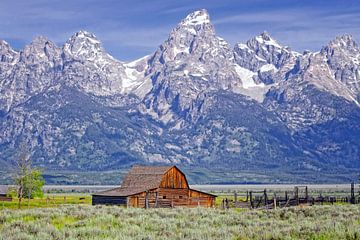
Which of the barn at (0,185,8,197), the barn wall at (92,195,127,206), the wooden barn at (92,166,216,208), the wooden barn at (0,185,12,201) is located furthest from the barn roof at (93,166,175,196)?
the barn at (0,185,8,197)

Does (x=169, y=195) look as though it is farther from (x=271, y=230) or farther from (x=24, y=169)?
(x=271, y=230)

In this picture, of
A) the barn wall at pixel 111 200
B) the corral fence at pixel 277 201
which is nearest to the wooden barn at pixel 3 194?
the barn wall at pixel 111 200

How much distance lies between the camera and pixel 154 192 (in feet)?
249

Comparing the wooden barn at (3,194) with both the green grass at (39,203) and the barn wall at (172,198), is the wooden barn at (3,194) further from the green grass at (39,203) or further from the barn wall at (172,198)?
the barn wall at (172,198)

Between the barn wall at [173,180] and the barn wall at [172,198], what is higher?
the barn wall at [173,180]

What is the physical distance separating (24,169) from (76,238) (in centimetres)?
4838

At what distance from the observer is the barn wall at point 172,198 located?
7369 cm

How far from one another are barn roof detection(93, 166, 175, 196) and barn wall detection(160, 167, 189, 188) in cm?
71

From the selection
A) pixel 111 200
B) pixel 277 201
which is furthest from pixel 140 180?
pixel 277 201

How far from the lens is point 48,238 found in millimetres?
24172

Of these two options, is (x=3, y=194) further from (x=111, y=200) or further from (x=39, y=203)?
(x=111, y=200)

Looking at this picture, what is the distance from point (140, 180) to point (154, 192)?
10.3 ft

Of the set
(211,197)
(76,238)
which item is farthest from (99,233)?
(211,197)

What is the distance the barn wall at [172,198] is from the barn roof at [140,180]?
39.3 inches
